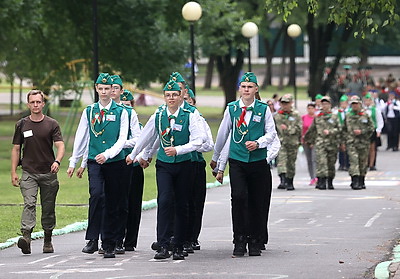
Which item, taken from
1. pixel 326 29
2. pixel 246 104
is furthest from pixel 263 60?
pixel 246 104

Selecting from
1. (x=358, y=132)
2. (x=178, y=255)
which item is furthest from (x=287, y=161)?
(x=178, y=255)

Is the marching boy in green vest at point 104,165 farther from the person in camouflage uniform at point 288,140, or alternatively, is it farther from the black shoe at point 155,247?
the person in camouflage uniform at point 288,140

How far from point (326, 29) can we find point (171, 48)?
1101cm

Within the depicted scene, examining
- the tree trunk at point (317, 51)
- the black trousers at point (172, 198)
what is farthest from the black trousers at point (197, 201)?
the tree trunk at point (317, 51)

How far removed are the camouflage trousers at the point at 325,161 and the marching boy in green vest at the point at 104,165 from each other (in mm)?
10434

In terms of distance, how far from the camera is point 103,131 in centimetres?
1322

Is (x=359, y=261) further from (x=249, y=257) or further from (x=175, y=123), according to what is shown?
(x=175, y=123)

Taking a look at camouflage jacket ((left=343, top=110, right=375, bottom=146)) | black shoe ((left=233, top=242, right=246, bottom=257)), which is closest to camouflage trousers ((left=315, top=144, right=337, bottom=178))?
camouflage jacket ((left=343, top=110, right=375, bottom=146))

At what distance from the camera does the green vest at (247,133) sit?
523 inches

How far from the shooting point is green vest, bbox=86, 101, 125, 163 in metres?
13.2

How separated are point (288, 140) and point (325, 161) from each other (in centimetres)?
82

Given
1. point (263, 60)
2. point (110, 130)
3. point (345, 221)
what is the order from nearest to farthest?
point (110, 130), point (345, 221), point (263, 60)

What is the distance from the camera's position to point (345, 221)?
17.2 m

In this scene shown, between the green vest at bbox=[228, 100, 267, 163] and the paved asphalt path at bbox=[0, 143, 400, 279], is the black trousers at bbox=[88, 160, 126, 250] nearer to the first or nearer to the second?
the paved asphalt path at bbox=[0, 143, 400, 279]
